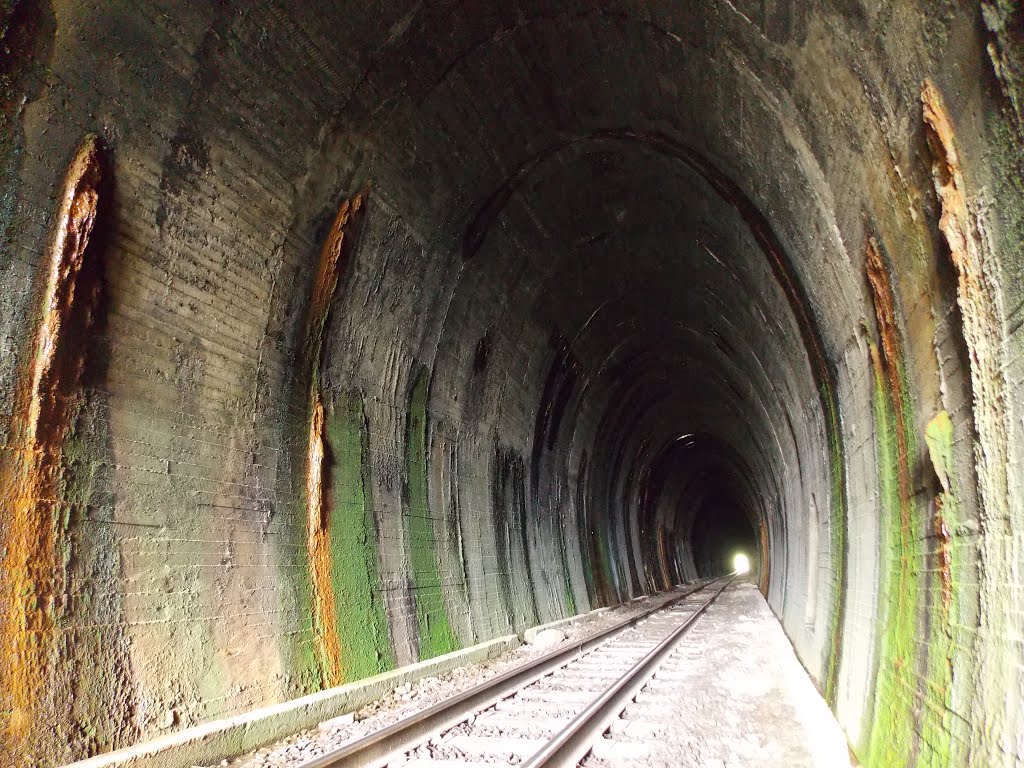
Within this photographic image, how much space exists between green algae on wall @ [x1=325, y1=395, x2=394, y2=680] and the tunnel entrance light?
5187 cm

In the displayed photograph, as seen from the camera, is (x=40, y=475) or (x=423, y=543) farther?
(x=423, y=543)

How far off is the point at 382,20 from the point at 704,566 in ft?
147

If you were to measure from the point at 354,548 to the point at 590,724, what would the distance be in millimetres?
3223

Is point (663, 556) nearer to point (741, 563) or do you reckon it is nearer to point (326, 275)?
point (326, 275)

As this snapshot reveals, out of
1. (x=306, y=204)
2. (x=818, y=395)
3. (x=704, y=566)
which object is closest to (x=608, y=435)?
(x=818, y=395)

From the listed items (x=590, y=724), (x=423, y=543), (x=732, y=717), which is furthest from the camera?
(x=423, y=543)

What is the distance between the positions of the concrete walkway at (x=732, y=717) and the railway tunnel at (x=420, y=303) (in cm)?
36

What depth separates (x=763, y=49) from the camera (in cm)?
490

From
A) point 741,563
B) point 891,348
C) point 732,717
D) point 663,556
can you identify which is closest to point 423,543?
point 732,717

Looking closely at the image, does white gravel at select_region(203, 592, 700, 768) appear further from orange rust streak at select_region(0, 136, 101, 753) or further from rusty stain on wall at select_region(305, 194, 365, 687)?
orange rust streak at select_region(0, 136, 101, 753)

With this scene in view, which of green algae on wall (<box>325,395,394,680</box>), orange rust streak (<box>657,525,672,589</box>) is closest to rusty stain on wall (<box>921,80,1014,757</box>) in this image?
green algae on wall (<box>325,395,394,680</box>)

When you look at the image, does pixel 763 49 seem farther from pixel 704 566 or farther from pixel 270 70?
pixel 704 566

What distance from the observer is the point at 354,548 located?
297 inches

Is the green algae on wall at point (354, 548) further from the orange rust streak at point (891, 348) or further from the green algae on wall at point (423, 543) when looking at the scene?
the orange rust streak at point (891, 348)
